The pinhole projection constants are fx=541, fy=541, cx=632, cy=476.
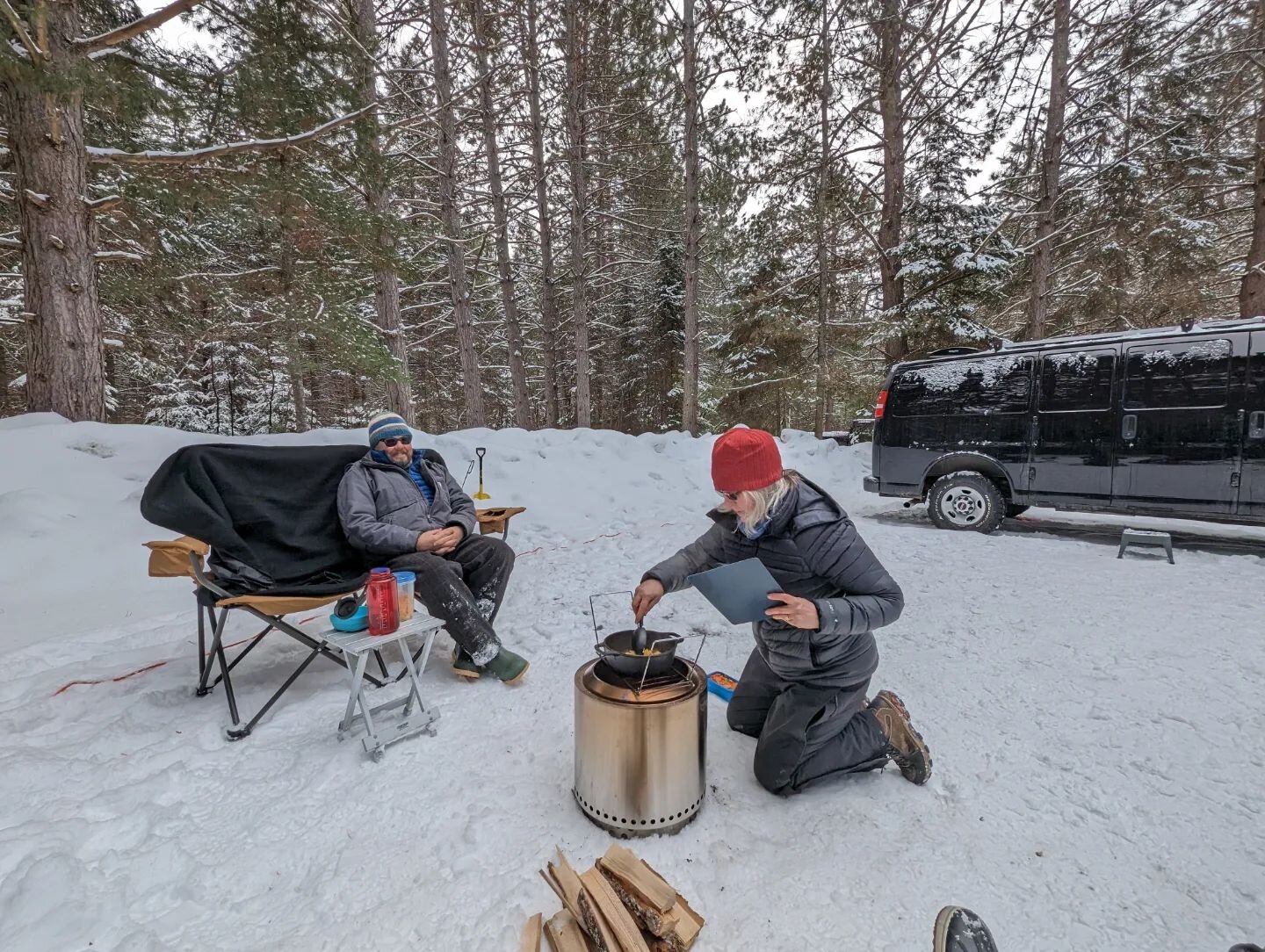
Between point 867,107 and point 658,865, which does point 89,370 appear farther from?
point 867,107

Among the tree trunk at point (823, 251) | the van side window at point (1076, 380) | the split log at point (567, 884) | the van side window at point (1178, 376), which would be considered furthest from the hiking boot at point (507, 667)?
the tree trunk at point (823, 251)

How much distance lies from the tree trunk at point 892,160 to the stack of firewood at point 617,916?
10620mm

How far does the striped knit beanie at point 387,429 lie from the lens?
140 inches

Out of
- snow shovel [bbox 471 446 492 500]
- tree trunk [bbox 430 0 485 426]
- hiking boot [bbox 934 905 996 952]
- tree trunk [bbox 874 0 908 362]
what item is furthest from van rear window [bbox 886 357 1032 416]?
tree trunk [bbox 430 0 485 426]

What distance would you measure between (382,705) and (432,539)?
0.91 meters

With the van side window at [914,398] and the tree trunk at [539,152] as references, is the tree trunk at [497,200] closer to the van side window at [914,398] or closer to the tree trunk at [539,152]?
the tree trunk at [539,152]

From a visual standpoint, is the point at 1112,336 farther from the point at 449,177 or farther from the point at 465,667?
the point at 449,177

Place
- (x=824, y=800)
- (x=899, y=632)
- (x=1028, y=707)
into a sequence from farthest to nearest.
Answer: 1. (x=899, y=632)
2. (x=1028, y=707)
3. (x=824, y=800)

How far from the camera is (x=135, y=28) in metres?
3.97

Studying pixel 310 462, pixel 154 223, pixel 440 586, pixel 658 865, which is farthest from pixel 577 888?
pixel 154 223

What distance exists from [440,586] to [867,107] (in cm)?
1213

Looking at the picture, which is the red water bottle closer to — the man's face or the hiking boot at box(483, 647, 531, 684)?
the hiking boot at box(483, 647, 531, 684)

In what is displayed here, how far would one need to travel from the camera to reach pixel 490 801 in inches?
81.0

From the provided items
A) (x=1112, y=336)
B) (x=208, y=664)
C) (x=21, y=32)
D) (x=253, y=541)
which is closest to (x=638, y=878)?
(x=208, y=664)
